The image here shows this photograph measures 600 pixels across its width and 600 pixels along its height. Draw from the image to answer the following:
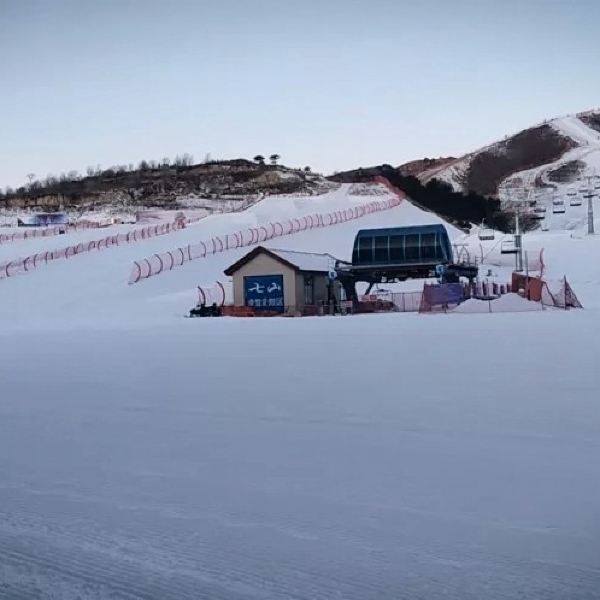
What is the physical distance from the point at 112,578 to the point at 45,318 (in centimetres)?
2529

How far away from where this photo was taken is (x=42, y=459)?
5.40 m

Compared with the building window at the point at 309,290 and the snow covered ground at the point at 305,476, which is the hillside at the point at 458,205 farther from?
the snow covered ground at the point at 305,476

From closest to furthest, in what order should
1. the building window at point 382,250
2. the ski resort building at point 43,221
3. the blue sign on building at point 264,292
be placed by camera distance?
the blue sign on building at point 264,292
the building window at point 382,250
the ski resort building at point 43,221

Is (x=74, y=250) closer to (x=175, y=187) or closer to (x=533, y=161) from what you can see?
(x=175, y=187)

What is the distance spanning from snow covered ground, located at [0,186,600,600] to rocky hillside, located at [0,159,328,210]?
239 ft

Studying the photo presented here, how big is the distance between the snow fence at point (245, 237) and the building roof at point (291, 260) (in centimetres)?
687

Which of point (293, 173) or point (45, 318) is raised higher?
point (293, 173)

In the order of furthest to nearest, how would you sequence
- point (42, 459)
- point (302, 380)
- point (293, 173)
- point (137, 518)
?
point (293, 173)
point (302, 380)
point (42, 459)
point (137, 518)

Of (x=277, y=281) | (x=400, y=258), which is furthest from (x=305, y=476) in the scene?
(x=400, y=258)

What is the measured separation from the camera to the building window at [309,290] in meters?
29.2

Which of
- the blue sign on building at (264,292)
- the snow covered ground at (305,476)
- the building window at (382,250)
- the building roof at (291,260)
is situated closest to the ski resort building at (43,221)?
the building roof at (291,260)

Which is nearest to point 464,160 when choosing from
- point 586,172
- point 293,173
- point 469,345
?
point 586,172

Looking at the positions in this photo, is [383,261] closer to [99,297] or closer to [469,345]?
[99,297]

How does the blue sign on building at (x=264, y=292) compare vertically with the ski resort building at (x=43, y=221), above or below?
below
